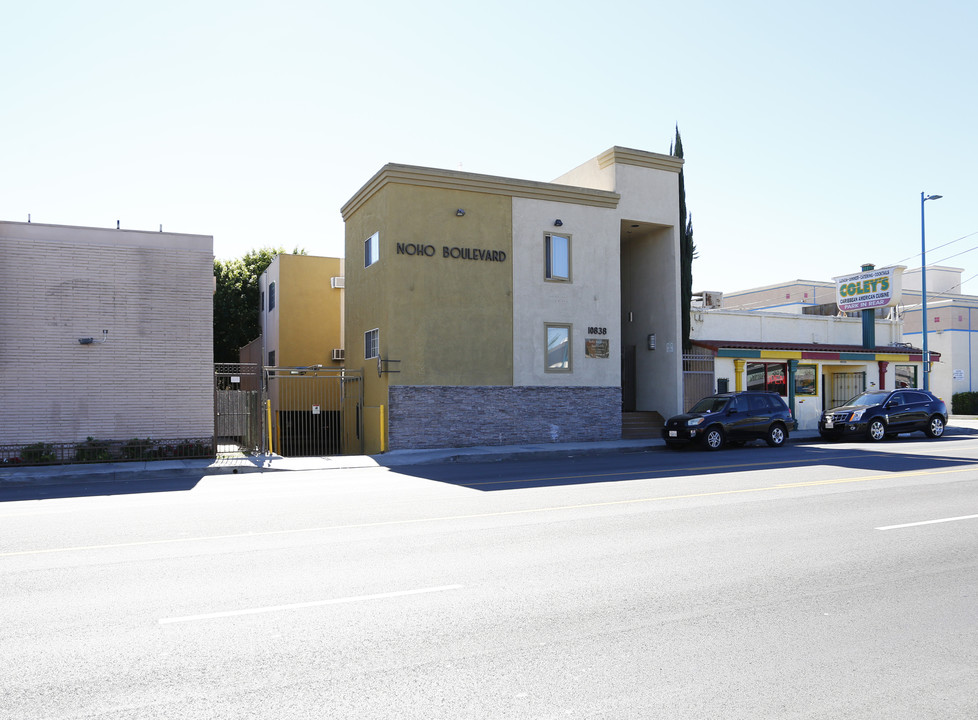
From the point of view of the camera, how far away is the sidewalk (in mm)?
16750

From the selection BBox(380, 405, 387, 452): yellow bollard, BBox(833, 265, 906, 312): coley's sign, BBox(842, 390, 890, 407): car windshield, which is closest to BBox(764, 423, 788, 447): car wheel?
BBox(842, 390, 890, 407): car windshield

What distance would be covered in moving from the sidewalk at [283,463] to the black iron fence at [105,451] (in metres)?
0.59

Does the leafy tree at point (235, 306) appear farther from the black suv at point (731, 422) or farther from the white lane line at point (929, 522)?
the white lane line at point (929, 522)

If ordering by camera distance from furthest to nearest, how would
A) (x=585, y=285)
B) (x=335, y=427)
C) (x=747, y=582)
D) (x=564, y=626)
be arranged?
(x=335, y=427), (x=585, y=285), (x=747, y=582), (x=564, y=626)

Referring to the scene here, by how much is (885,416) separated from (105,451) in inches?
881

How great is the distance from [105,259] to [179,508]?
36.1 ft

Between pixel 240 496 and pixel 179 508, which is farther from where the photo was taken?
pixel 240 496

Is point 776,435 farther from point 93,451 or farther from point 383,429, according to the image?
point 93,451

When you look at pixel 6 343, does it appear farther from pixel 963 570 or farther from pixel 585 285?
pixel 963 570

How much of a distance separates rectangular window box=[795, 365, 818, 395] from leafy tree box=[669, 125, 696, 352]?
5.27 m

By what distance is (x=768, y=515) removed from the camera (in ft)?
33.1

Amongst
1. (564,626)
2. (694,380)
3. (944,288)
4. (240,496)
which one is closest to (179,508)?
(240,496)

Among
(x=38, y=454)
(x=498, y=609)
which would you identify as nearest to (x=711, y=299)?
(x=38, y=454)

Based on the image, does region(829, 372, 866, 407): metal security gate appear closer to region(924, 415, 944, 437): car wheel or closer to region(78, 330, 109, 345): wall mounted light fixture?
region(924, 415, 944, 437): car wheel
